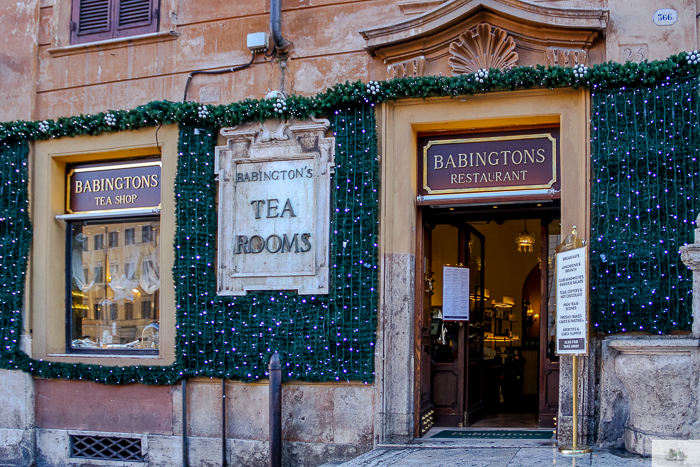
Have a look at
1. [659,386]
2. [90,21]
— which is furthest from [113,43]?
[659,386]

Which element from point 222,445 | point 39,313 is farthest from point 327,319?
point 39,313

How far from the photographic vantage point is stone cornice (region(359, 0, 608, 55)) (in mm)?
7215

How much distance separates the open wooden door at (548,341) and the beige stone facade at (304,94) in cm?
114

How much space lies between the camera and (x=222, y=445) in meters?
8.14

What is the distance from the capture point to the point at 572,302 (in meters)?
6.42

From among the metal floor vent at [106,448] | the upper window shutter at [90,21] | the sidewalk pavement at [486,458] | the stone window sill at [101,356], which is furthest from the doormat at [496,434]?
the upper window shutter at [90,21]

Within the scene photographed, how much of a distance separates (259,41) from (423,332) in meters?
3.66

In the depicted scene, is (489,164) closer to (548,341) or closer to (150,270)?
(548,341)

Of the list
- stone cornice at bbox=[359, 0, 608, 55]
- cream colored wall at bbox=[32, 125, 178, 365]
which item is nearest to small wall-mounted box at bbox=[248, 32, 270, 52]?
stone cornice at bbox=[359, 0, 608, 55]

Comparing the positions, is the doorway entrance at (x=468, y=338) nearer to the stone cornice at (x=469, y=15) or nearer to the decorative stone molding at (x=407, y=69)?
the decorative stone molding at (x=407, y=69)

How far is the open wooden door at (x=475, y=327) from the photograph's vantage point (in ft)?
29.6

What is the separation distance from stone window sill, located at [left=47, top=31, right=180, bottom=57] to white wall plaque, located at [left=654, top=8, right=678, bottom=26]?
204 inches

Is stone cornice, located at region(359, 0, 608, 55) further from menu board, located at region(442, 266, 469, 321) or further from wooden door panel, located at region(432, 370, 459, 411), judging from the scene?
wooden door panel, located at region(432, 370, 459, 411)

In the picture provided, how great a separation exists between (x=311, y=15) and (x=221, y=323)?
352 cm
